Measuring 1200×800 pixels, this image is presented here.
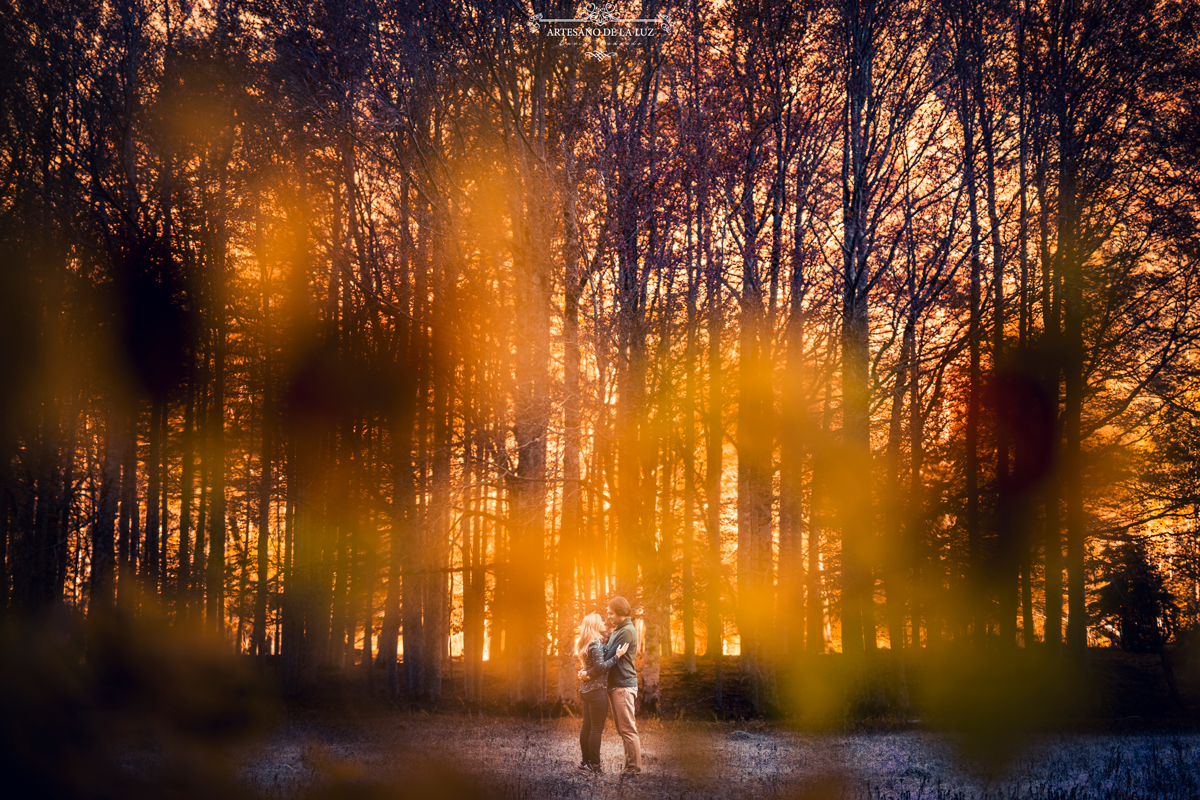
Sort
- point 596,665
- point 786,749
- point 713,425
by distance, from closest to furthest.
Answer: point 596,665
point 786,749
point 713,425

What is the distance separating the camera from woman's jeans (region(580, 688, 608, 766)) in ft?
26.0

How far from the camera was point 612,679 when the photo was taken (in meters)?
7.86

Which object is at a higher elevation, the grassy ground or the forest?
the forest

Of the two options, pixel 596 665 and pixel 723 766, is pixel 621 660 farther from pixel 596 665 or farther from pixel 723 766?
pixel 723 766

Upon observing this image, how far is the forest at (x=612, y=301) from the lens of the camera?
12.7 meters

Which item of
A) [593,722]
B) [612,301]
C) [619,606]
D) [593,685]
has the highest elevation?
[612,301]

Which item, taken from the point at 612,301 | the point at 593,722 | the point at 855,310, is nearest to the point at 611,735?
the point at 593,722

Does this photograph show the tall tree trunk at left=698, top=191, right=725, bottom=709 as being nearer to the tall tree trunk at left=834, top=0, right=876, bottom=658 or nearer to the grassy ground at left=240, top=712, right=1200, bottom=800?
the tall tree trunk at left=834, top=0, right=876, bottom=658

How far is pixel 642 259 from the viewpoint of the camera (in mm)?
12453

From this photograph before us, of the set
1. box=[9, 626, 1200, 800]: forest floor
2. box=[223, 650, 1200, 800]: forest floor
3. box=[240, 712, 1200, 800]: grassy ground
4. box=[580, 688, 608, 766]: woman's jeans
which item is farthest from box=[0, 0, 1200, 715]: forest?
box=[580, 688, 608, 766]: woman's jeans

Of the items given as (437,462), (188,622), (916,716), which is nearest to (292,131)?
(437,462)

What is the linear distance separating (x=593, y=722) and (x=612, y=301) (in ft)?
23.4

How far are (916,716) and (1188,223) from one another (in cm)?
1074

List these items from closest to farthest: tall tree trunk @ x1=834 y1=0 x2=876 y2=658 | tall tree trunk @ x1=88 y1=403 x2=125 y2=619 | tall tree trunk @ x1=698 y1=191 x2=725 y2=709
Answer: tall tree trunk @ x1=834 y1=0 x2=876 y2=658 < tall tree trunk @ x1=698 y1=191 x2=725 y2=709 < tall tree trunk @ x1=88 y1=403 x2=125 y2=619
